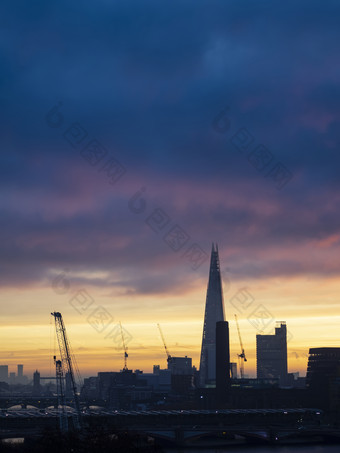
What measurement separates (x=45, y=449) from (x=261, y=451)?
289ft

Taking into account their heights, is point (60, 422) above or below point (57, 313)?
below

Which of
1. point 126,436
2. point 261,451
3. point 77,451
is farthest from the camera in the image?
point 261,451

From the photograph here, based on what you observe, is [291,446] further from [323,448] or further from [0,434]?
[0,434]

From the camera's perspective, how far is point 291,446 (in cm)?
19888

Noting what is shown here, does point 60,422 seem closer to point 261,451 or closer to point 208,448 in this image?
point 208,448

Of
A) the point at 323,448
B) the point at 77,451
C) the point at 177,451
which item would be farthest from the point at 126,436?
the point at 323,448

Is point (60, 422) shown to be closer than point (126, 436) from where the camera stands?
No

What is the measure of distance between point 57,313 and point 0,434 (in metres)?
34.2

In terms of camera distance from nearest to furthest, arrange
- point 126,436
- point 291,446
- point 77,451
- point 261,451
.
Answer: point 77,451 → point 126,436 → point 261,451 → point 291,446

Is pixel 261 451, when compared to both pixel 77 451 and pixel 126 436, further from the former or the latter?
pixel 77 451

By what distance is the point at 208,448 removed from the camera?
197500mm

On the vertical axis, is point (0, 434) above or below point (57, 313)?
below

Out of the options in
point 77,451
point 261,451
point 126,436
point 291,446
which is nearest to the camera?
point 77,451

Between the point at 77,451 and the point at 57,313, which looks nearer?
the point at 77,451
